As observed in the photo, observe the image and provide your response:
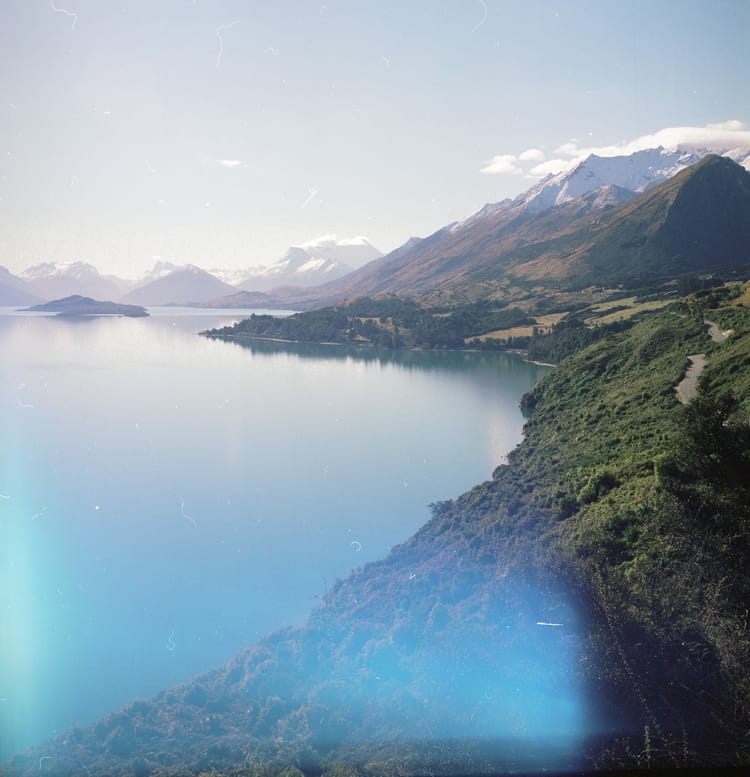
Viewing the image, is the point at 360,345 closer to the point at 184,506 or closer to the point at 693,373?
the point at 184,506

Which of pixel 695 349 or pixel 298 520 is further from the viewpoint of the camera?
pixel 695 349

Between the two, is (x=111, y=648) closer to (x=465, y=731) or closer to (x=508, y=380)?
(x=465, y=731)

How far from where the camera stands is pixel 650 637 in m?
10.1

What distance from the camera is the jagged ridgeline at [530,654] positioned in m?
9.38

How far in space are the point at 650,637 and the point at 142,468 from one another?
29742mm

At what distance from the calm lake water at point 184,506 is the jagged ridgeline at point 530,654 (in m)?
2.44

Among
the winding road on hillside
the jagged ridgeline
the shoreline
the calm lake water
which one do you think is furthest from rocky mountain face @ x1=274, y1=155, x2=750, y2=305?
the jagged ridgeline

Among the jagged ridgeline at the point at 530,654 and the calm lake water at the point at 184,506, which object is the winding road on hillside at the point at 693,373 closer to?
the jagged ridgeline at the point at 530,654

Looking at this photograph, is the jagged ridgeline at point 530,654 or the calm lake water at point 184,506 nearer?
the jagged ridgeline at point 530,654

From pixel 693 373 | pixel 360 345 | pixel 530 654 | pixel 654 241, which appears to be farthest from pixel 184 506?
pixel 654 241

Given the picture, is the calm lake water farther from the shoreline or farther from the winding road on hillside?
the shoreline

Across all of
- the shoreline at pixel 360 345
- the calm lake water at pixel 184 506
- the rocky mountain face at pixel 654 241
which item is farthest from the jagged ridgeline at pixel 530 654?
the rocky mountain face at pixel 654 241

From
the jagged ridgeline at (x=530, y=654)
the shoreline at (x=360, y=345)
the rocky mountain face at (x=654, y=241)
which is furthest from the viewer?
the rocky mountain face at (x=654, y=241)

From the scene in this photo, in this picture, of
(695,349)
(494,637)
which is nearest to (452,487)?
(695,349)
